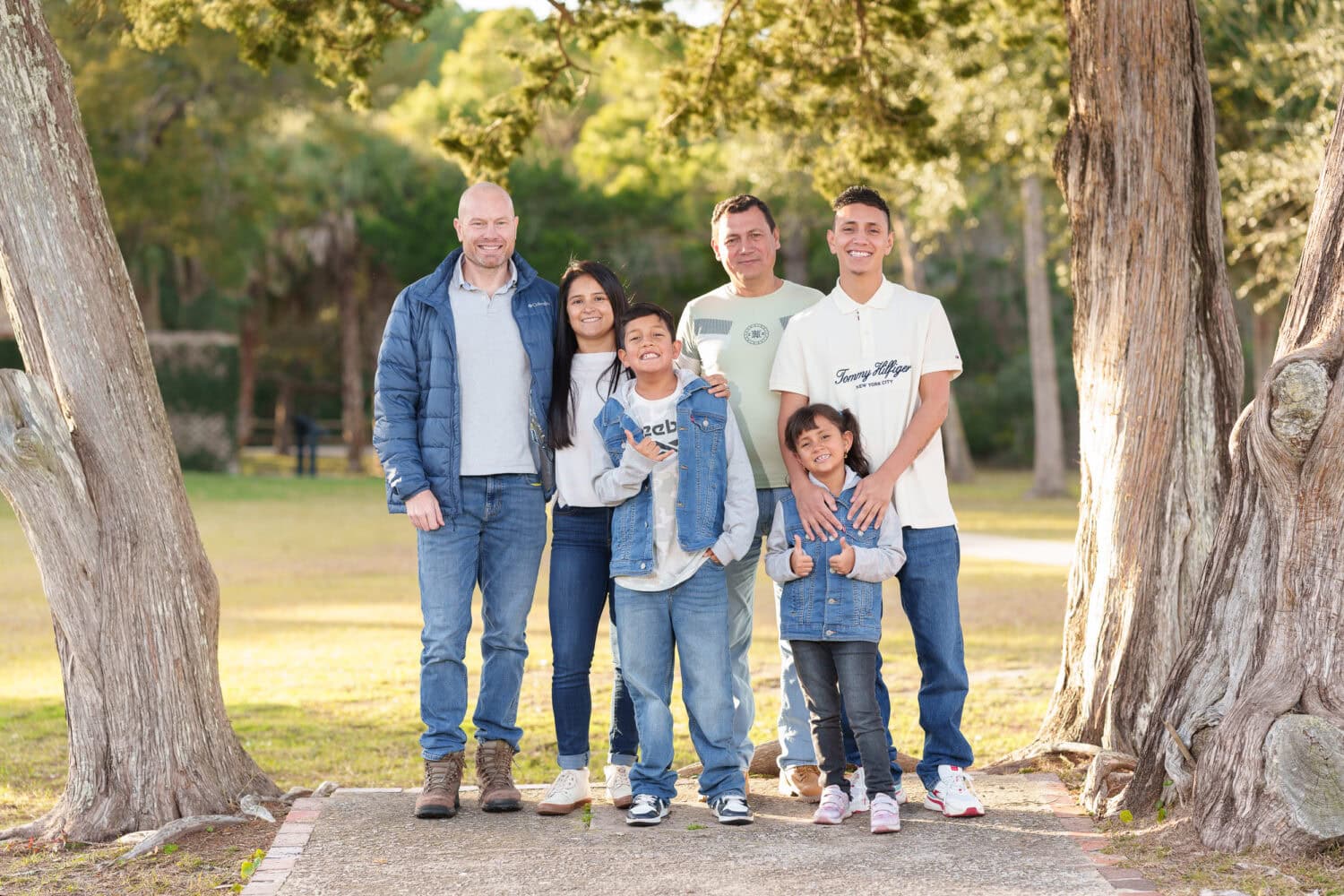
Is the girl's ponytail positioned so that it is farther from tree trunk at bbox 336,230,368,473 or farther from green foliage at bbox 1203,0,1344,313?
tree trunk at bbox 336,230,368,473

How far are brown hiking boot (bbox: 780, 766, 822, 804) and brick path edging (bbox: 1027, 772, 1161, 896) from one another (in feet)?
2.55

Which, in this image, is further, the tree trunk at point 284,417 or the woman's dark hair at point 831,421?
the tree trunk at point 284,417

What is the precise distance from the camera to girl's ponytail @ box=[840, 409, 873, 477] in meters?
4.79

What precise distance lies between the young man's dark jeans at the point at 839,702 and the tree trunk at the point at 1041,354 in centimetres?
2122

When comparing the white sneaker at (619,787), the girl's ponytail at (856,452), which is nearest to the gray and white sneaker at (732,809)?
the white sneaker at (619,787)

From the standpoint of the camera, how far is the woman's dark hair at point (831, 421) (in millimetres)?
4691

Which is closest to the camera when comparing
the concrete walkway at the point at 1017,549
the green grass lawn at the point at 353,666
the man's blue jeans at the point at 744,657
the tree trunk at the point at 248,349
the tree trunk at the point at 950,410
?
the man's blue jeans at the point at 744,657

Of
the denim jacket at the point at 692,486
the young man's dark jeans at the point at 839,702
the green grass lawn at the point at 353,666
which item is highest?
the denim jacket at the point at 692,486

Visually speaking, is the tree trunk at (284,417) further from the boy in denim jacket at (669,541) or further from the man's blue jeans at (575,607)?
the boy in denim jacket at (669,541)

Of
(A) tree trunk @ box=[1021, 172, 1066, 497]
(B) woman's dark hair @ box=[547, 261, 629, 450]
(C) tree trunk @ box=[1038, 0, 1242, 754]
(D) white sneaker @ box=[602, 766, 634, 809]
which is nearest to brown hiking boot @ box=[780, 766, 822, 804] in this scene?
(D) white sneaker @ box=[602, 766, 634, 809]

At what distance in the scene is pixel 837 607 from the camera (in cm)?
468

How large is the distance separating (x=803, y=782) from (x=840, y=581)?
85 centimetres

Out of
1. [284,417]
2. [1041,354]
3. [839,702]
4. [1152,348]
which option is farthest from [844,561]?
[284,417]

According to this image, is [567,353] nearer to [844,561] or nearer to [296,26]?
[844,561]
